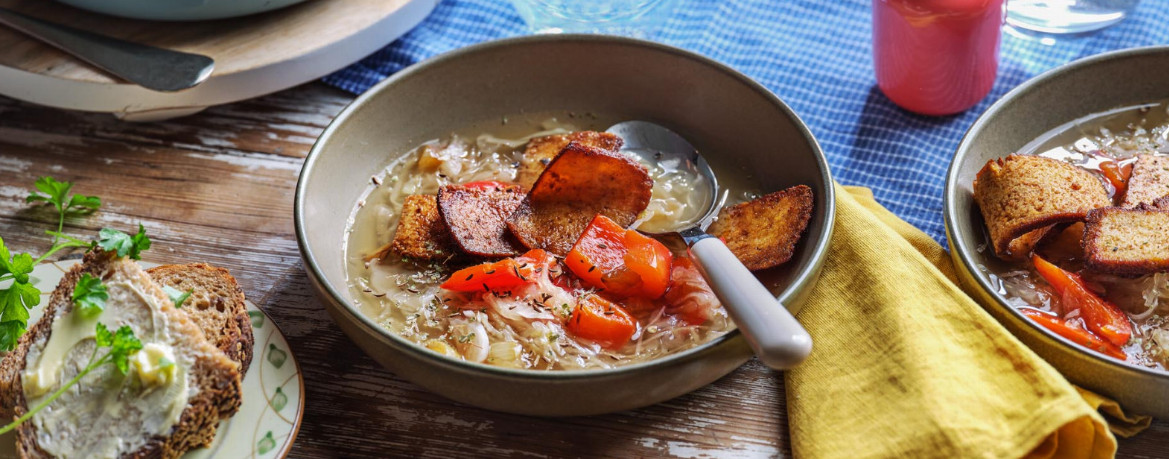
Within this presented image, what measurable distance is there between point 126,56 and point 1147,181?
113 inches

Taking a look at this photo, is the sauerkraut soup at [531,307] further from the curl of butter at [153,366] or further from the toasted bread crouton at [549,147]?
the curl of butter at [153,366]

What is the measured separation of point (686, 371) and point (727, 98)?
3.43ft

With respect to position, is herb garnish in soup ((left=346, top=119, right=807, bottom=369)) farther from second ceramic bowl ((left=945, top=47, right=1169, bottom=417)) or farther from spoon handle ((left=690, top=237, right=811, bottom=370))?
second ceramic bowl ((left=945, top=47, right=1169, bottom=417))

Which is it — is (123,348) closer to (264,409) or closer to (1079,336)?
(264,409)

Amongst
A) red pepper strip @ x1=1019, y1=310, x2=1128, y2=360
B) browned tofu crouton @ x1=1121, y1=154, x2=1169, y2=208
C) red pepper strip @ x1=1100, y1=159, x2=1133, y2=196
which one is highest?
browned tofu crouton @ x1=1121, y1=154, x2=1169, y2=208

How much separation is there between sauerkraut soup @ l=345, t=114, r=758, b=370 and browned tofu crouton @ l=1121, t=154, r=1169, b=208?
3.43 ft

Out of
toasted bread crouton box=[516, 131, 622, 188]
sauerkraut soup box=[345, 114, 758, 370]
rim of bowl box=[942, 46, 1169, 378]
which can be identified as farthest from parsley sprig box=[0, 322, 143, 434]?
rim of bowl box=[942, 46, 1169, 378]

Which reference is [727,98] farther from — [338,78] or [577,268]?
[338,78]

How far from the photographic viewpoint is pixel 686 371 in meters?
1.93

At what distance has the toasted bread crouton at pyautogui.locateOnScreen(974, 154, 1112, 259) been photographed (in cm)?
221

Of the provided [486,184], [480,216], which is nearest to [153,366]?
[480,216]

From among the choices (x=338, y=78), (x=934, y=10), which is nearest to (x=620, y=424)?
(x=934, y=10)

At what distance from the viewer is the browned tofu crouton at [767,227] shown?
2.27 m

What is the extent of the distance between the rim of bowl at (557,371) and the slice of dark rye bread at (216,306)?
0.62 feet
